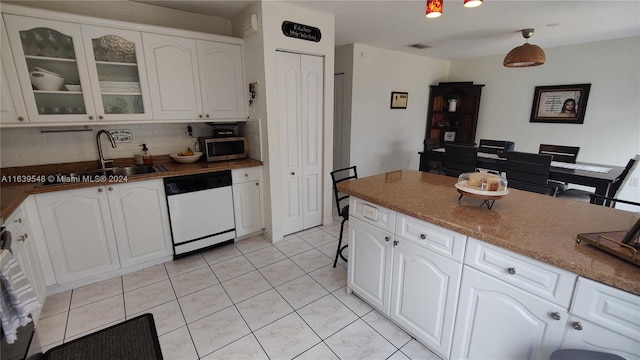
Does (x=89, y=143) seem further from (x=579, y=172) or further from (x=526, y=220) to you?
(x=579, y=172)

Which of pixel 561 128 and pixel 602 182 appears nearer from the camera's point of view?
pixel 602 182

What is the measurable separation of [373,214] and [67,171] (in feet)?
9.06

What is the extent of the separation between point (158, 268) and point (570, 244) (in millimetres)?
3024

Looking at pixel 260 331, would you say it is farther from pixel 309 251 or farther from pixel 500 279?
pixel 500 279

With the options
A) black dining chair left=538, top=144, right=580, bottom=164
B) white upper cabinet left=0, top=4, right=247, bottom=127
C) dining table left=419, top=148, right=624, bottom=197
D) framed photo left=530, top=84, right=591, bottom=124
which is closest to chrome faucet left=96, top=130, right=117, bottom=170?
white upper cabinet left=0, top=4, right=247, bottom=127

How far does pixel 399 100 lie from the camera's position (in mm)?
5023

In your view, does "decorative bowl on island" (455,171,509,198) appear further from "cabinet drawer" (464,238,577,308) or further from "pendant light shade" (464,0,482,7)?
"pendant light shade" (464,0,482,7)

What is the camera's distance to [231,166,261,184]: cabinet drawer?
2898mm

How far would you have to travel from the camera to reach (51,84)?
2178 millimetres

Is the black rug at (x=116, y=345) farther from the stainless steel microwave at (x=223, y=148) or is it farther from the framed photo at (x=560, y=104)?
the framed photo at (x=560, y=104)

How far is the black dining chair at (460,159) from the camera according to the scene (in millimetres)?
3496

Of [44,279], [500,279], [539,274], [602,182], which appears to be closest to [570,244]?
[539,274]

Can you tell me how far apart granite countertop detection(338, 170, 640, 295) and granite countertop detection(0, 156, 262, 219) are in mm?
1422

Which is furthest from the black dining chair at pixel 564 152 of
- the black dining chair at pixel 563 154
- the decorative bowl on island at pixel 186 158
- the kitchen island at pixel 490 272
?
the decorative bowl on island at pixel 186 158
